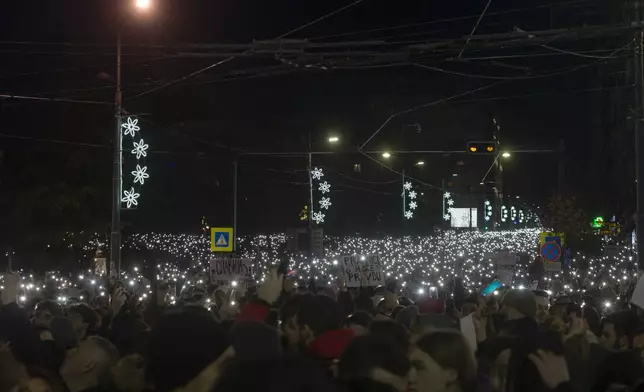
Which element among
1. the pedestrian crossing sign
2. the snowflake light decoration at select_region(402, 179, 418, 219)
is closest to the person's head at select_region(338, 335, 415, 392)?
the pedestrian crossing sign

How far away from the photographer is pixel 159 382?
4020 millimetres

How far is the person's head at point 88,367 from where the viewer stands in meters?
5.52

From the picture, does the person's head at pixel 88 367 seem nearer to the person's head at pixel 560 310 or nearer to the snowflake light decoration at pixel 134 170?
the person's head at pixel 560 310

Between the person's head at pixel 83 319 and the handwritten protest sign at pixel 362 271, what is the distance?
8.23m

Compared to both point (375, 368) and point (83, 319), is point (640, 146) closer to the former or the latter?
point (83, 319)

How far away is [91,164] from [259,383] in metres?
34.2

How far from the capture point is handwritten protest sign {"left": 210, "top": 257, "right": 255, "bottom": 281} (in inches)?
848

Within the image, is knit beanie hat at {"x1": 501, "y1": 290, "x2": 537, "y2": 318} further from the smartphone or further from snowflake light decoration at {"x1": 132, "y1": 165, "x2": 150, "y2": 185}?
snowflake light decoration at {"x1": 132, "y1": 165, "x2": 150, "y2": 185}

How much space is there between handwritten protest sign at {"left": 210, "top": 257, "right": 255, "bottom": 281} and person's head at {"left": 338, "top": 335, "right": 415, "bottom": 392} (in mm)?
17213

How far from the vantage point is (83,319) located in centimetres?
1037

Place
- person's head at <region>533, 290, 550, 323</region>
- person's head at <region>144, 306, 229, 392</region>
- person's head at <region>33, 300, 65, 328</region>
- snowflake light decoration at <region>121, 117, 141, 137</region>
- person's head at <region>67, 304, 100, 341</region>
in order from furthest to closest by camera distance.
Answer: snowflake light decoration at <region>121, 117, 141, 137</region> → person's head at <region>533, 290, 550, 323</region> → person's head at <region>33, 300, 65, 328</region> → person's head at <region>67, 304, 100, 341</region> → person's head at <region>144, 306, 229, 392</region>

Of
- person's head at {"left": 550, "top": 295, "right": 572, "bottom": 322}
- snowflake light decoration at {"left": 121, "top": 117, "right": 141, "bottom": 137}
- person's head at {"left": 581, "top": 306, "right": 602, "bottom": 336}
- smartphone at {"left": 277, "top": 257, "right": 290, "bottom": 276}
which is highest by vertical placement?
snowflake light decoration at {"left": 121, "top": 117, "right": 141, "bottom": 137}

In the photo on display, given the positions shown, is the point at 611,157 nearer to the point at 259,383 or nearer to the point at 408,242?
the point at 408,242

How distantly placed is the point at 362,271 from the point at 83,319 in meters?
8.68
